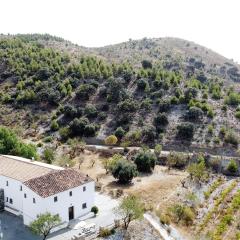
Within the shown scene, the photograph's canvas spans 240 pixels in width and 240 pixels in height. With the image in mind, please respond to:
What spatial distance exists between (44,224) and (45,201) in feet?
11.1

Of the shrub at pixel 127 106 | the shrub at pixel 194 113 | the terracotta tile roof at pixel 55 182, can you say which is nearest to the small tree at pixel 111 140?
the shrub at pixel 127 106

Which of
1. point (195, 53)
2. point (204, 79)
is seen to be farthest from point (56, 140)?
point (195, 53)

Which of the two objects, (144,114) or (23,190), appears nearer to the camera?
(23,190)

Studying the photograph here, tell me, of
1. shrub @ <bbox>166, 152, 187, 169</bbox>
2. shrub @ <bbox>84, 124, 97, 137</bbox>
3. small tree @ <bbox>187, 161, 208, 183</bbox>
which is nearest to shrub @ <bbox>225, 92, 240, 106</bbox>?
shrub @ <bbox>166, 152, 187, 169</bbox>

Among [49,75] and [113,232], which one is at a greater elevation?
[49,75]

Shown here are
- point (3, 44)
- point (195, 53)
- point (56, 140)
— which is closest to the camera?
point (56, 140)

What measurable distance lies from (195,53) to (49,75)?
A: 91.1 meters

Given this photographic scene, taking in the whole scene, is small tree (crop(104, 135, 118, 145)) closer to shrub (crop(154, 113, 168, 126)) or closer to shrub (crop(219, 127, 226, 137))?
shrub (crop(154, 113, 168, 126))

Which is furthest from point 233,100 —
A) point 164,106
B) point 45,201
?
point 45,201

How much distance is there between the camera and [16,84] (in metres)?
99.6

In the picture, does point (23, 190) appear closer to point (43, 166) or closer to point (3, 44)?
point (43, 166)

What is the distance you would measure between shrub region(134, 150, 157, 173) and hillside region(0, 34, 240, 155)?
10607 millimetres

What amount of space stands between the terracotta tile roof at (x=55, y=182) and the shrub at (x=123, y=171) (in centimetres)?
1018

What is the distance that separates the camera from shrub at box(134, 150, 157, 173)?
63062 mm
